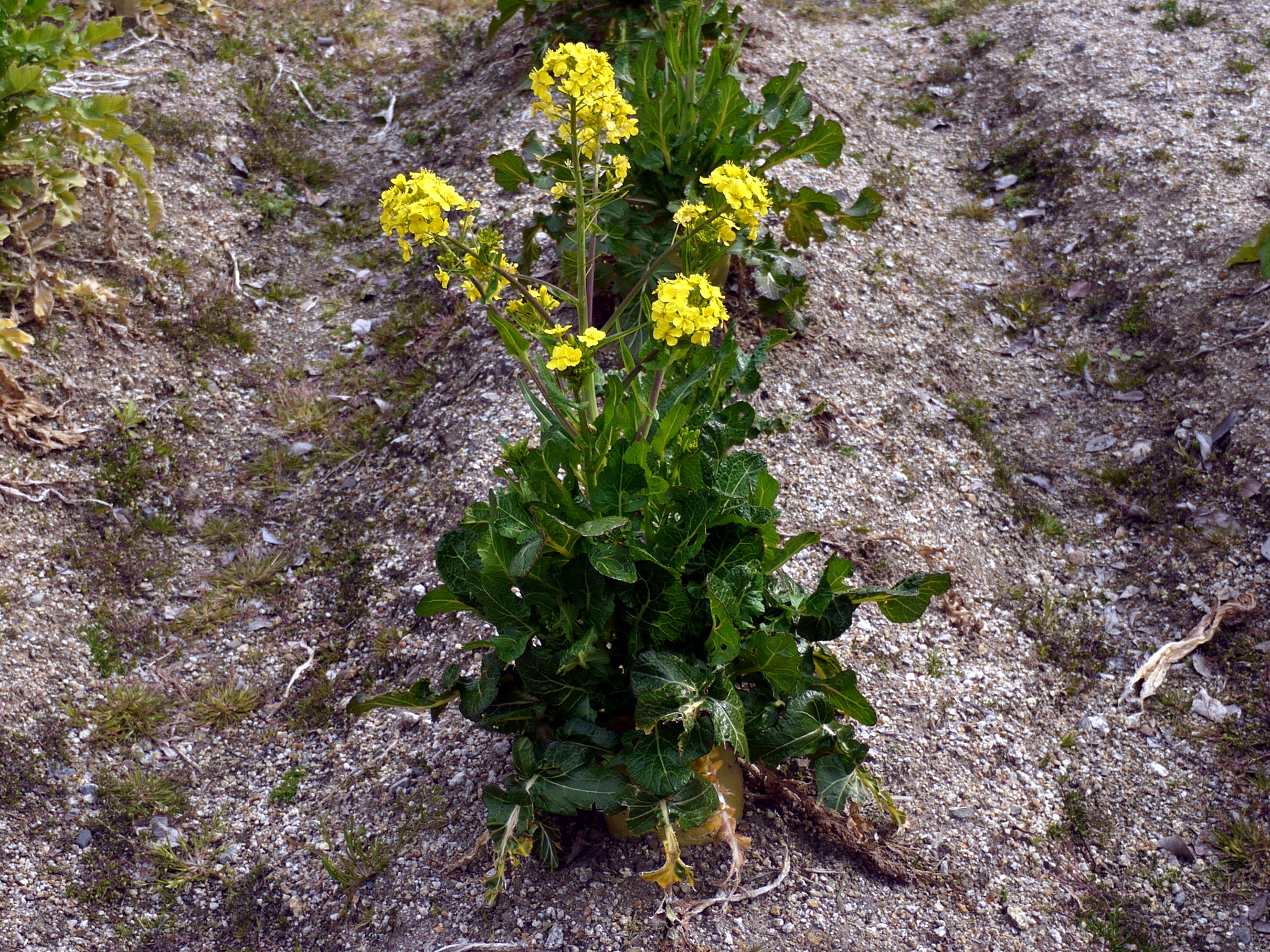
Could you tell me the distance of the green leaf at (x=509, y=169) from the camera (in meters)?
3.09

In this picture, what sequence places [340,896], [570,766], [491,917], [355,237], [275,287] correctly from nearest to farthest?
[570,766]
[491,917]
[340,896]
[275,287]
[355,237]

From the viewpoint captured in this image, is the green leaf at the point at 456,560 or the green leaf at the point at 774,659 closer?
the green leaf at the point at 774,659

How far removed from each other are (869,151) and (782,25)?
1.70m

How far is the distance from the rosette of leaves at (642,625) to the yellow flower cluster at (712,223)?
0.30m

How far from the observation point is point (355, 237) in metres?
5.14

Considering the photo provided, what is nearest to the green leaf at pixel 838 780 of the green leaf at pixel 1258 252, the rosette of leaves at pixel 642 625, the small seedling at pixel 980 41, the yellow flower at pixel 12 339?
the rosette of leaves at pixel 642 625

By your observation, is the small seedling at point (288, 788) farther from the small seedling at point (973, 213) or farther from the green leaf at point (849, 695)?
the small seedling at point (973, 213)

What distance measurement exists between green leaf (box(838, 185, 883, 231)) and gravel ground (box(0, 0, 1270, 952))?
48cm

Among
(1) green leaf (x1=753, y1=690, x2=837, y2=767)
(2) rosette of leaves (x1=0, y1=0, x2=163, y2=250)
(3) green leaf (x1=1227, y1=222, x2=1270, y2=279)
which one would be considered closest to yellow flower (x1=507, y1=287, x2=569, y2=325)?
(1) green leaf (x1=753, y1=690, x2=837, y2=767)

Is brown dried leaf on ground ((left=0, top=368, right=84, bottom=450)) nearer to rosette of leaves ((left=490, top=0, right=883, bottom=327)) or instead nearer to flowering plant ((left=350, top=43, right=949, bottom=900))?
rosette of leaves ((left=490, top=0, right=883, bottom=327))

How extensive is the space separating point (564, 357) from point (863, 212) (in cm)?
248

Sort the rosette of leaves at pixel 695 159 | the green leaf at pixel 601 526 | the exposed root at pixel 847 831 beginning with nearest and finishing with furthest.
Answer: the green leaf at pixel 601 526 < the exposed root at pixel 847 831 < the rosette of leaves at pixel 695 159

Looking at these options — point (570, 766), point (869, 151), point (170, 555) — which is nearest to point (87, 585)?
point (170, 555)

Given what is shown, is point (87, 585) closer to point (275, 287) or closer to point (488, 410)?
point (488, 410)
